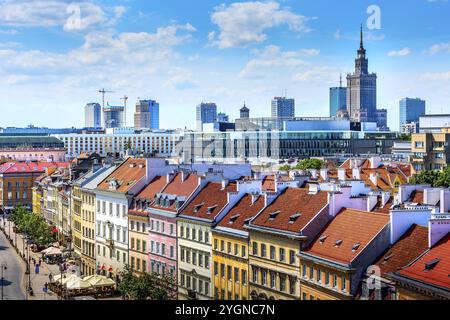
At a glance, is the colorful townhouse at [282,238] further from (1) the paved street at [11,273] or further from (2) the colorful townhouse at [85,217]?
(2) the colorful townhouse at [85,217]

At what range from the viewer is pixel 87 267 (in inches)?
2790

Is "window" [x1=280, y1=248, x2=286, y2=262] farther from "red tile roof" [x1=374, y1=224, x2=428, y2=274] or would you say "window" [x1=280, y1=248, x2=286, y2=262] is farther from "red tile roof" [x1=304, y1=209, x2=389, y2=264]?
"red tile roof" [x1=374, y1=224, x2=428, y2=274]


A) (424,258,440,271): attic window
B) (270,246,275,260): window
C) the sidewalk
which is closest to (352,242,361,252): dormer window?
(424,258,440,271): attic window

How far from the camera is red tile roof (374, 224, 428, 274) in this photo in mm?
30469

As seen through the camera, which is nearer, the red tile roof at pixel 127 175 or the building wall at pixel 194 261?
the building wall at pixel 194 261

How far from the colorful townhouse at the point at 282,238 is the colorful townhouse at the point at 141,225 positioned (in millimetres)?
15476

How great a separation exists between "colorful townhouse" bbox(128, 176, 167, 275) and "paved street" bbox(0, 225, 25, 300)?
795cm

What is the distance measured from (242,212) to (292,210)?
18.0 ft

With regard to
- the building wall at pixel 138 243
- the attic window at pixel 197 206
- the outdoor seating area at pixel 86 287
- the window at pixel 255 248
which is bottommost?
the outdoor seating area at pixel 86 287

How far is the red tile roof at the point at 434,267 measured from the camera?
2619 cm

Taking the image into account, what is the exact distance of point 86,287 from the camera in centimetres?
5219

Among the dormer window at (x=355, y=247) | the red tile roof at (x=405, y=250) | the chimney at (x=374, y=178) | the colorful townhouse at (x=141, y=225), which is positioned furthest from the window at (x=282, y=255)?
the chimney at (x=374, y=178)

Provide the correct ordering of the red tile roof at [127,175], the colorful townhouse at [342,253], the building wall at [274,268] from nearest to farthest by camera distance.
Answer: the colorful townhouse at [342,253]
the building wall at [274,268]
the red tile roof at [127,175]
